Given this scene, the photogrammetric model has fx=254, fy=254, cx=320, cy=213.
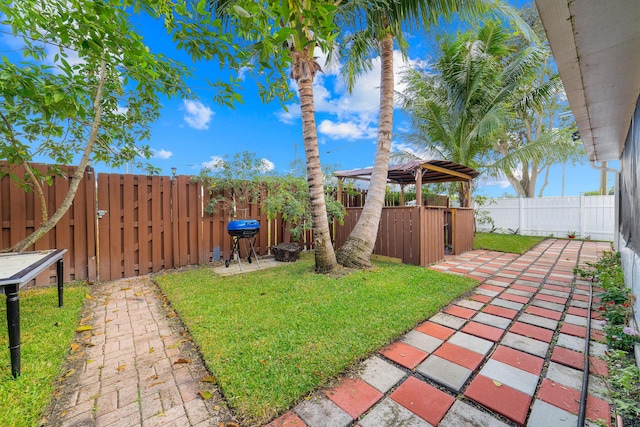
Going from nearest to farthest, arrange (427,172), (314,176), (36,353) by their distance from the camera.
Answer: (36,353), (314,176), (427,172)

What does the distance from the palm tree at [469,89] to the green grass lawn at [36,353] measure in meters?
9.31

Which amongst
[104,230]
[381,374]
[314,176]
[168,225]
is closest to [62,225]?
[104,230]

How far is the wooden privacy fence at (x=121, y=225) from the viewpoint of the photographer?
13.0ft

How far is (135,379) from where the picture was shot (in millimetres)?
1898

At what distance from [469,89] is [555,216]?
713 centimetres

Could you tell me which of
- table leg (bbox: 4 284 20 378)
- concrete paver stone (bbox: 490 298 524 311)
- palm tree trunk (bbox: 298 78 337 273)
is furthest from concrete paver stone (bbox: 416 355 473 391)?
table leg (bbox: 4 284 20 378)

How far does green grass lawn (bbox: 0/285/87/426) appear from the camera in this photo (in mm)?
1568

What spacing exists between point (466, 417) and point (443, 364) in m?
0.54

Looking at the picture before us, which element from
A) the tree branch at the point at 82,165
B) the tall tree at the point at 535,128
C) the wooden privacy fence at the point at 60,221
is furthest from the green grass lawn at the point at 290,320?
the tall tree at the point at 535,128

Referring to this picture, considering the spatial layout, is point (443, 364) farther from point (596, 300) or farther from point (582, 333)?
point (596, 300)

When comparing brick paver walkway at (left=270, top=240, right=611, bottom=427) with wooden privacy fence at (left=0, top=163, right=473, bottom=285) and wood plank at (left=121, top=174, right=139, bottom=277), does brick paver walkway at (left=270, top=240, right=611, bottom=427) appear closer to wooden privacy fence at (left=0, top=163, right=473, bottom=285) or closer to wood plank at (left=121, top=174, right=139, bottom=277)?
wooden privacy fence at (left=0, top=163, right=473, bottom=285)

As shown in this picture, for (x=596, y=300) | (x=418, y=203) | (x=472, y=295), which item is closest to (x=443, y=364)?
(x=472, y=295)

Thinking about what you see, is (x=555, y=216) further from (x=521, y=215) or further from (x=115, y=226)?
(x=115, y=226)

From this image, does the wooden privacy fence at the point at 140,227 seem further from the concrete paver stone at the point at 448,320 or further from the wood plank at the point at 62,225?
the concrete paver stone at the point at 448,320
